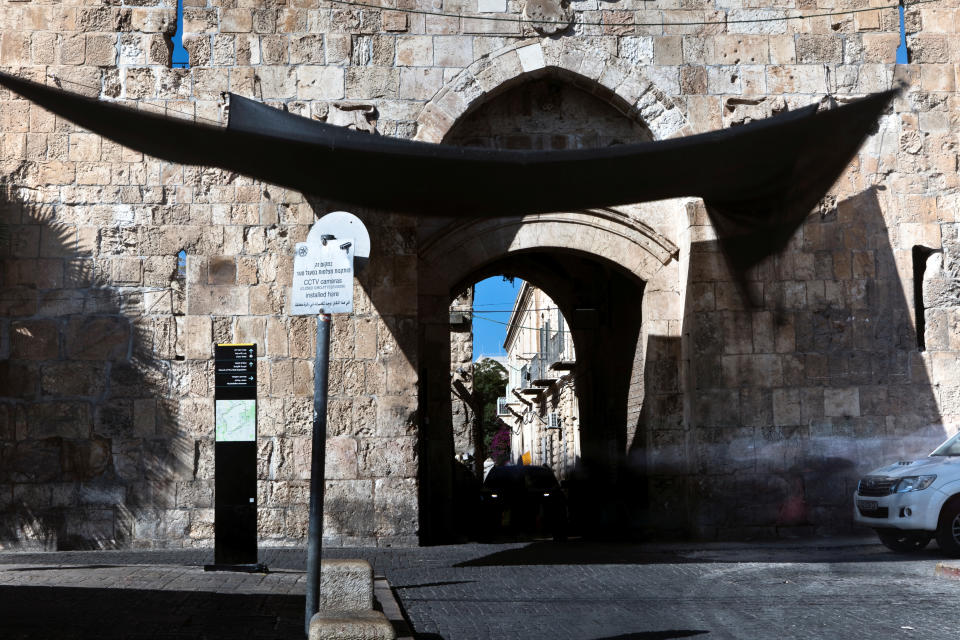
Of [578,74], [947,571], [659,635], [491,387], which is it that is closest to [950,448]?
[947,571]

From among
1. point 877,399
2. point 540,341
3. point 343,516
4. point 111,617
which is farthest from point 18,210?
point 540,341

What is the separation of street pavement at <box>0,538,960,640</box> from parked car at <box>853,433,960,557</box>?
9.3 inches

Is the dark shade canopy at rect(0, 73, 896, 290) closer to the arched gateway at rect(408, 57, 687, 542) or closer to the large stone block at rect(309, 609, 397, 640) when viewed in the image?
the arched gateway at rect(408, 57, 687, 542)

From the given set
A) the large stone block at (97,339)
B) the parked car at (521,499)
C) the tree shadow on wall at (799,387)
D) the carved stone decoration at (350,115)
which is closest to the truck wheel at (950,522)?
the tree shadow on wall at (799,387)

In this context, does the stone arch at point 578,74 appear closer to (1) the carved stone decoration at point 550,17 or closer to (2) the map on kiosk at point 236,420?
(1) the carved stone decoration at point 550,17

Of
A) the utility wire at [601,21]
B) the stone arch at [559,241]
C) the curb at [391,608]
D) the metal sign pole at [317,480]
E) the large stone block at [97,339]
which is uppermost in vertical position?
the utility wire at [601,21]

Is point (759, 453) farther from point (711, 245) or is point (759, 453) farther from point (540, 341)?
point (540, 341)

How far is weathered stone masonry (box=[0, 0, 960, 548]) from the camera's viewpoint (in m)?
10.3

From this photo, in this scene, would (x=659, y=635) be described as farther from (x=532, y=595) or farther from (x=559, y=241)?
(x=559, y=241)

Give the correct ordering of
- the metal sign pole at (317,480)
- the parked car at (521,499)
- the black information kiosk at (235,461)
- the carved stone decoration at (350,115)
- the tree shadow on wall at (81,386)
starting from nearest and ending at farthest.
Result: the metal sign pole at (317,480)
the black information kiosk at (235,461)
the tree shadow on wall at (81,386)
the carved stone decoration at (350,115)
the parked car at (521,499)

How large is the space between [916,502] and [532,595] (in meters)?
3.51

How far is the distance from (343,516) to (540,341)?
24307 millimetres

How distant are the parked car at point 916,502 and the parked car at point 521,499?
8194 millimetres

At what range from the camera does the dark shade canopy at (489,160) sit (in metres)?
8.00
